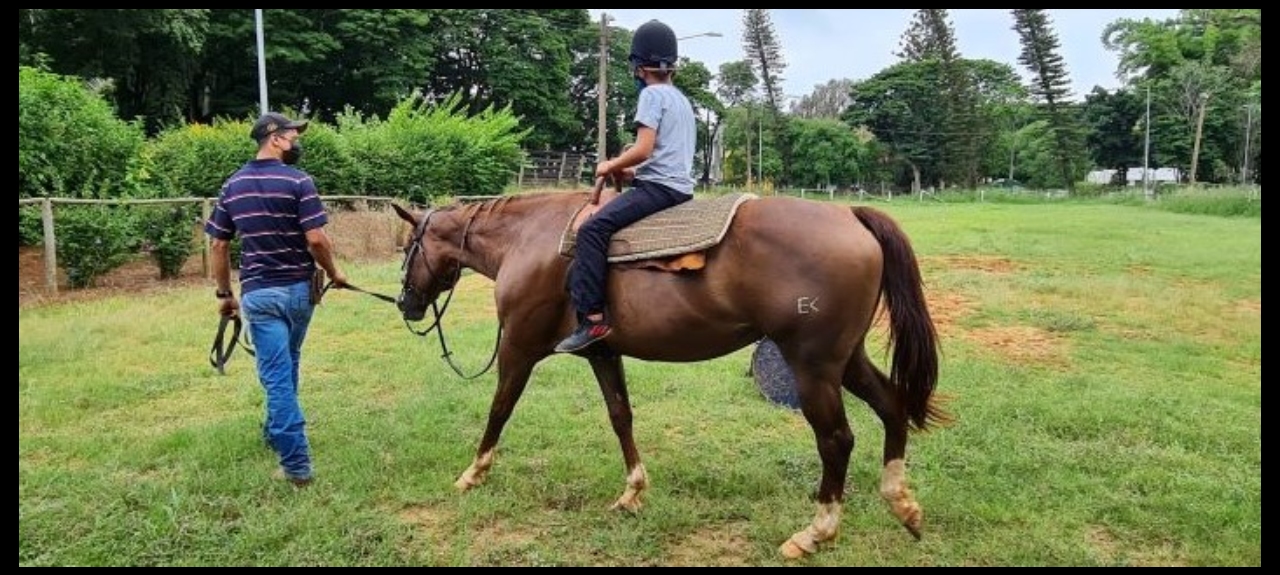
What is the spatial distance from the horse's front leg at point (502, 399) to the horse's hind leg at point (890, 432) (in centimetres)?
178

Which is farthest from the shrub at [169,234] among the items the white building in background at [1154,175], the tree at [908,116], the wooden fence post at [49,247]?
the white building in background at [1154,175]

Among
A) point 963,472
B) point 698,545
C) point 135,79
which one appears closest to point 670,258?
point 698,545

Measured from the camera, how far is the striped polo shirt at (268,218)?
4.39 meters

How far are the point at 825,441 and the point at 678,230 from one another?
1233 millimetres

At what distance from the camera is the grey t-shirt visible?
160 inches

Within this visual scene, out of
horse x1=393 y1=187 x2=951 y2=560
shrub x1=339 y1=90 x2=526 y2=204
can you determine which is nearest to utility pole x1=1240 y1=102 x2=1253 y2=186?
shrub x1=339 y1=90 x2=526 y2=204

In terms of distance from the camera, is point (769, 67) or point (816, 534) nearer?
point (816, 534)

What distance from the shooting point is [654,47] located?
4129 millimetres

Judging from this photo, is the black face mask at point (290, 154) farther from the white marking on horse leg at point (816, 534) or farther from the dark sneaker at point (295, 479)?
the white marking on horse leg at point (816, 534)

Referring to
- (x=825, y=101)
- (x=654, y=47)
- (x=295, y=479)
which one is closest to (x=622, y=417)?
(x=295, y=479)

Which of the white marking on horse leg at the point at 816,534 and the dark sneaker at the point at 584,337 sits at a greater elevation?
the dark sneaker at the point at 584,337

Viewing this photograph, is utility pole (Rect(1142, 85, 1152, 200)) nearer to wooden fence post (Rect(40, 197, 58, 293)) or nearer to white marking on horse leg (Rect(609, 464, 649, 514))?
white marking on horse leg (Rect(609, 464, 649, 514))

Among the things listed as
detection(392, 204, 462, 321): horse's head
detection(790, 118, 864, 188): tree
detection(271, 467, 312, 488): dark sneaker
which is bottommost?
detection(271, 467, 312, 488): dark sneaker

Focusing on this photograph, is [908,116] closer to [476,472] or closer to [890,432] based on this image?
[890,432]
